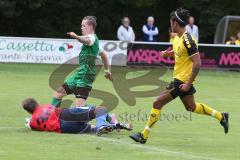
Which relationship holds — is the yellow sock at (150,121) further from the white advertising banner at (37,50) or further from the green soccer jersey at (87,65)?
the white advertising banner at (37,50)

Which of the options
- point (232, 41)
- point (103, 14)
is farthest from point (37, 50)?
point (103, 14)

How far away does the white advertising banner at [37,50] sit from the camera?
91.2 ft

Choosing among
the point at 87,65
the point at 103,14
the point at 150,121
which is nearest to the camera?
the point at 150,121

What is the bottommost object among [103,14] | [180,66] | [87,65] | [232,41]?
[232,41]

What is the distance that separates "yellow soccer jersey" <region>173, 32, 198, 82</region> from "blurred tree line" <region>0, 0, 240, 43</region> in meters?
27.1

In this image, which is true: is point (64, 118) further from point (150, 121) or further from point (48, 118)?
point (150, 121)

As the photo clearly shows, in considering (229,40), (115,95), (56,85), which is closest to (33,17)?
(229,40)

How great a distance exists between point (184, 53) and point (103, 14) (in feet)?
95.7

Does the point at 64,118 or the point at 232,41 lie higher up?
the point at 64,118

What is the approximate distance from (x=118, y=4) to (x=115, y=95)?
21701mm

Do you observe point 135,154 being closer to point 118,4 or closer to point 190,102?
point 190,102

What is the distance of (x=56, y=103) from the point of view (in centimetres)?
1323

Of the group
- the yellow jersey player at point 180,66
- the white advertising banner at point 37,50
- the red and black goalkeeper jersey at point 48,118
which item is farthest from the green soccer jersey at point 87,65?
the white advertising banner at point 37,50

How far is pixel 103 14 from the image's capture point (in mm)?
40406
